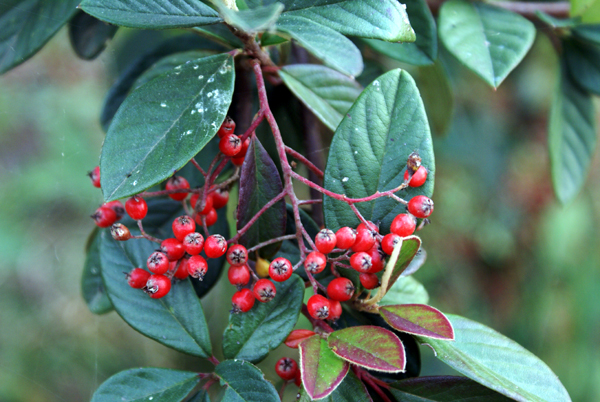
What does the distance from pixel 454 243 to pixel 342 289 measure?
2.05m

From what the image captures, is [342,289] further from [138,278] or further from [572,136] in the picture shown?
[572,136]

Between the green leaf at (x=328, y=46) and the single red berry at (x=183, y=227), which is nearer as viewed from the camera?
the green leaf at (x=328, y=46)

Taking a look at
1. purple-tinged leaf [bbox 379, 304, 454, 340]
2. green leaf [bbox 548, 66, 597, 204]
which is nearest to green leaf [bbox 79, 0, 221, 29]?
purple-tinged leaf [bbox 379, 304, 454, 340]

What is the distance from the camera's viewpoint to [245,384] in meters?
0.49

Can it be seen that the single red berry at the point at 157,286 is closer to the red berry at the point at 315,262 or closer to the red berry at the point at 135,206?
the red berry at the point at 135,206

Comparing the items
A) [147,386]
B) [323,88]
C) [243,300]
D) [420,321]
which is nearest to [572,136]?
[323,88]

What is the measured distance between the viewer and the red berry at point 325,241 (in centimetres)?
50

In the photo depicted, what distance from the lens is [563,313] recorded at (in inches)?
86.2

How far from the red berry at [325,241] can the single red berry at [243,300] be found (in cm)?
12

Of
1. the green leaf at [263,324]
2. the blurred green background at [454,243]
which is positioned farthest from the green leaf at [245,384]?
the blurred green background at [454,243]

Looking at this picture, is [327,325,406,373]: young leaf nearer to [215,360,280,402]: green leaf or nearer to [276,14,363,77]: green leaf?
[215,360,280,402]: green leaf

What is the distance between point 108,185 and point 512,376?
0.51 metres

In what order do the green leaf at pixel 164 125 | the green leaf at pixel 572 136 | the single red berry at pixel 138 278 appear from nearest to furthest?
the green leaf at pixel 164 125
the single red berry at pixel 138 278
the green leaf at pixel 572 136

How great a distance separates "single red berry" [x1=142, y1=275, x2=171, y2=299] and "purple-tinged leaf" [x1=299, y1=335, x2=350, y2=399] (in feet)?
0.65
